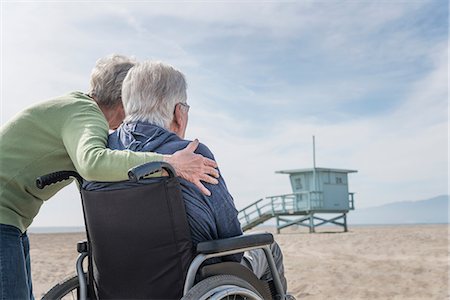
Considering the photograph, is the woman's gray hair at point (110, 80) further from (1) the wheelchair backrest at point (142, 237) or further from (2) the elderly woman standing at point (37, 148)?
(1) the wheelchair backrest at point (142, 237)

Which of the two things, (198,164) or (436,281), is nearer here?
(198,164)

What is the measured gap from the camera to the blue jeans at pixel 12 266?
1902 millimetres

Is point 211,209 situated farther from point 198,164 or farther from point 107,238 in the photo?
point 107,238

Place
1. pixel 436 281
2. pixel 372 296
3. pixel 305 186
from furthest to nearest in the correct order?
pixel 305 186, pixel 436 281, pixel 372 296

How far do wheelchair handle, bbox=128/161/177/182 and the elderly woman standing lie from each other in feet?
0.51

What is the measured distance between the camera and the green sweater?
189 centimetres

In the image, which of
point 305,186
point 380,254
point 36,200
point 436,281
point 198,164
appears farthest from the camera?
point 305,186

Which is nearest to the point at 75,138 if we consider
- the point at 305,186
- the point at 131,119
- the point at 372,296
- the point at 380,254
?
the point at 131,119

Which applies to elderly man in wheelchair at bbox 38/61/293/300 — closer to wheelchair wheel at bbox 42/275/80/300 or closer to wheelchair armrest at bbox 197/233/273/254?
wheelchair armrest at bbox 197/233/273/254

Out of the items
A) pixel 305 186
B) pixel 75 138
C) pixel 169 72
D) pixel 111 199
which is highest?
pixel 169 72

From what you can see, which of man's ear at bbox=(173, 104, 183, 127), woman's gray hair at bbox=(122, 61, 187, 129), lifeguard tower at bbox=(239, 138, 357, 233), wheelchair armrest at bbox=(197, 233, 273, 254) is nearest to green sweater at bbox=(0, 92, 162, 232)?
woman's gray hair at bbox=(122, 61, 187, 129)

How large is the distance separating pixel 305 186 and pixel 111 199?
60.2 ft

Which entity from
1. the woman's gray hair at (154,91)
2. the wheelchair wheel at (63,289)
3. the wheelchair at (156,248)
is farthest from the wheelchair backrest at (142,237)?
the wheelchair wheel at (63,289)

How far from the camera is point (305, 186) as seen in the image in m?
19.8
